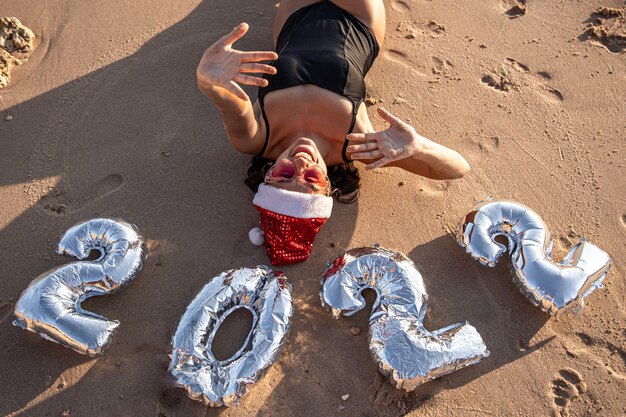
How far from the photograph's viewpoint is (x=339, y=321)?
3688 mm

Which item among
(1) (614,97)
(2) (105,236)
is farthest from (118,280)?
(1) (614,97)

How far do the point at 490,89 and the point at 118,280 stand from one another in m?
3.53

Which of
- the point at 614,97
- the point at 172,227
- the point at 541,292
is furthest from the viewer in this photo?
the point at 614,97

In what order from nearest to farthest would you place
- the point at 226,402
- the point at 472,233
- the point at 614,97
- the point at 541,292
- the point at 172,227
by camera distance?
1. the point at 226,402
2. the point at 541,292
3. the point at 472,233
4. the point at 172,227
5. the point at 614,97

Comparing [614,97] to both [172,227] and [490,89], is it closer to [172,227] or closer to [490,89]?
[490,89]

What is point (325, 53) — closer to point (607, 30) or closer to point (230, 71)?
point (230, 71)

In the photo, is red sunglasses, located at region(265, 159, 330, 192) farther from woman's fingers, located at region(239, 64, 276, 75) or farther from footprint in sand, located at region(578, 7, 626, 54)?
footprint in sand, located at region(578, 7, 626, 54)

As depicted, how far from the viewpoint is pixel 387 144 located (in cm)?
354

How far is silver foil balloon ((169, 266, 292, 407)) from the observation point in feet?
10.5

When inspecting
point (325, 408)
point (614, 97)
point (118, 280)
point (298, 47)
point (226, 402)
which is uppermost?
point (298, 47)

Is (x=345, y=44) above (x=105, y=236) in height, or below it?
above

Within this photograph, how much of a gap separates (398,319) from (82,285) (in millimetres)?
2131

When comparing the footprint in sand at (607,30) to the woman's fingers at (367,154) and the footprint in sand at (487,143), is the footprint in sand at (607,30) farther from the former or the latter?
the woman's fingers at (367,154)

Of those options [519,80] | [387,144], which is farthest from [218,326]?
[519,80]
